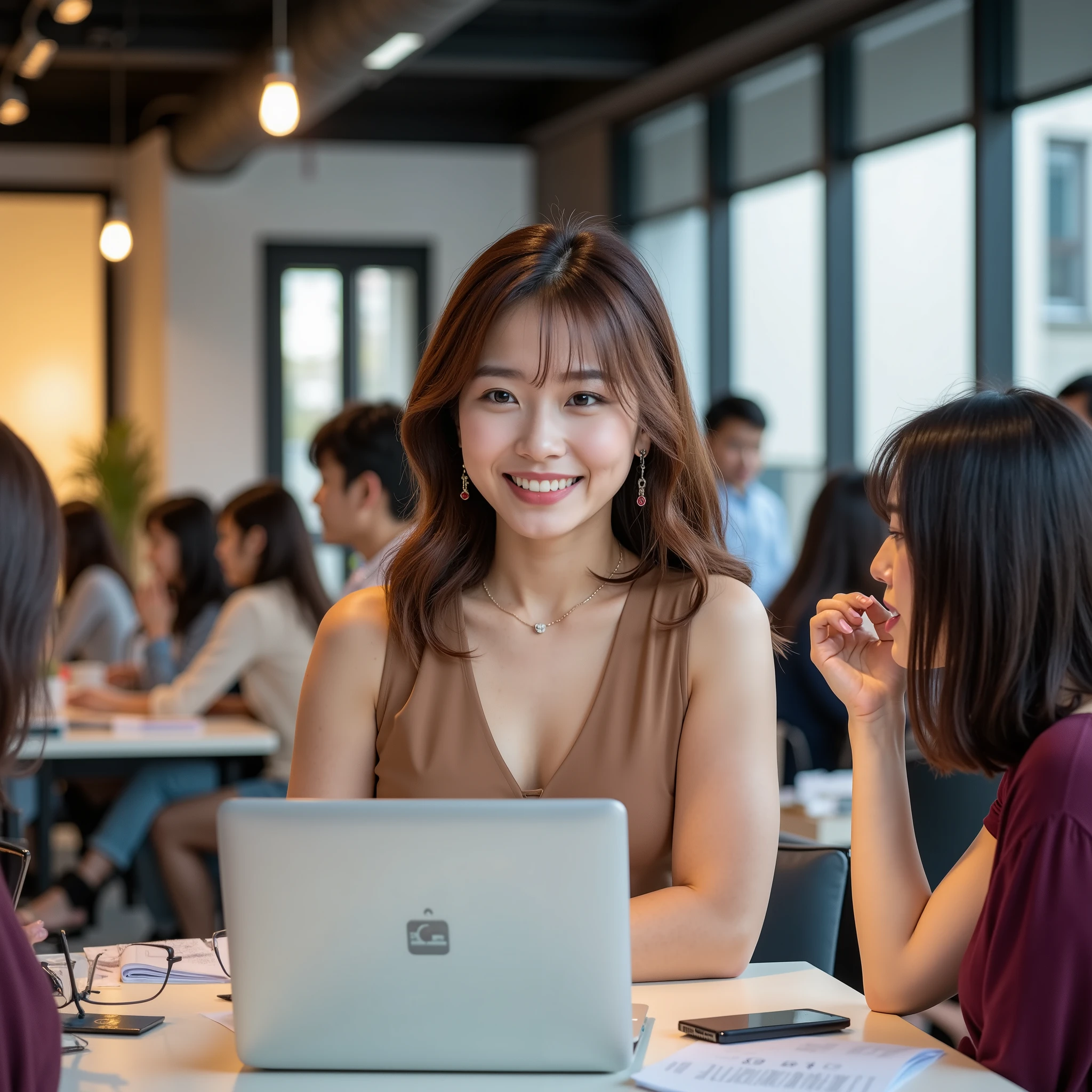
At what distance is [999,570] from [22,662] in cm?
90

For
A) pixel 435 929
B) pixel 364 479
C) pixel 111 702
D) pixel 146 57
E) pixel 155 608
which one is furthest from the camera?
pixel 146 57

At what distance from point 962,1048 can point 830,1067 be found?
0.77 feet

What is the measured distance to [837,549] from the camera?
4.13 m

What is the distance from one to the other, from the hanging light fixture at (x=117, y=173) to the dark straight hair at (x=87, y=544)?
136 cm

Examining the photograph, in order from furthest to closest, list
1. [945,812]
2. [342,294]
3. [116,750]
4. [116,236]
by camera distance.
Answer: [342,294] → [116,236] → [116,750] → [945,812]

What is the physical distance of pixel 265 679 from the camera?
468 cm

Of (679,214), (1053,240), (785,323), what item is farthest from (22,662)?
(679,214)

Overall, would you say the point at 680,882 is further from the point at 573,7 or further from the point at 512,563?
the point at 573,7

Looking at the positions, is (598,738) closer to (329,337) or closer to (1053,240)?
(1053,240)

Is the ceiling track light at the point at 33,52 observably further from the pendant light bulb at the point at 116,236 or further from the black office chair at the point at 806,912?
the black office chair at the point at 806,912

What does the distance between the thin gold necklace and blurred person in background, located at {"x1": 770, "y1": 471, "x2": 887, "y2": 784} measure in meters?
2.05

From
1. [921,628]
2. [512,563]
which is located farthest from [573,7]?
[921,628]

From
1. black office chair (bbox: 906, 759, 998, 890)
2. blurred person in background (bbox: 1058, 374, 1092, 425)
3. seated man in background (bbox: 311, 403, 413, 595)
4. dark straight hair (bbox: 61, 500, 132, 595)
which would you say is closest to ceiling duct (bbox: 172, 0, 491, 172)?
dark straight hair (bbox: 61, 500, 132, 595)

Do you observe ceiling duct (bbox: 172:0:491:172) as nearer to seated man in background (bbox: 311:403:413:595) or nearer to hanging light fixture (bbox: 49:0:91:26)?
hanging light fixture (bbox: 49:0:91:26)
